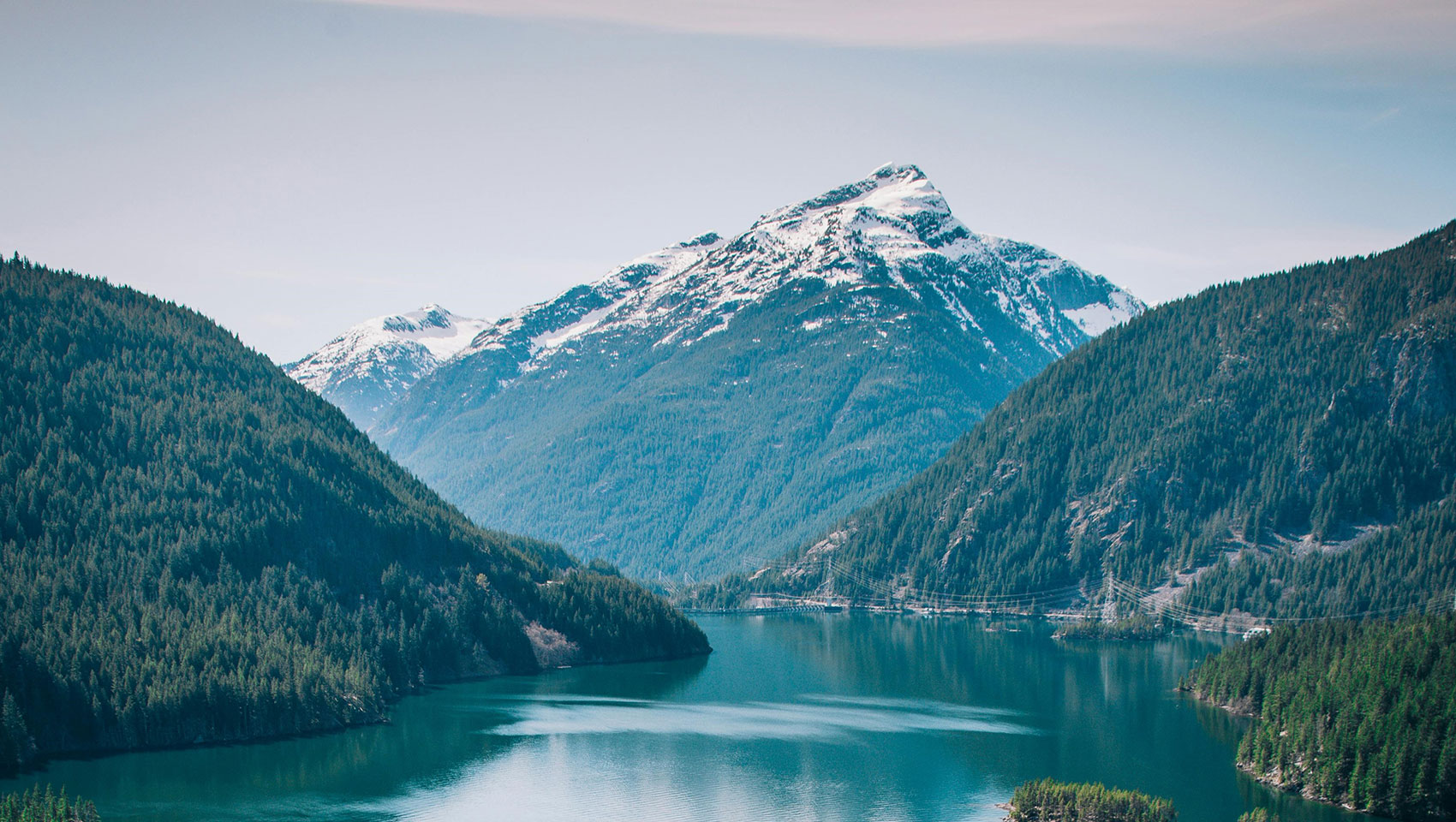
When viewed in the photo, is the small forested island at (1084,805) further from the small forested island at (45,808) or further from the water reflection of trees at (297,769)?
the small forested island at (45,808)

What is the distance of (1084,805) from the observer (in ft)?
353

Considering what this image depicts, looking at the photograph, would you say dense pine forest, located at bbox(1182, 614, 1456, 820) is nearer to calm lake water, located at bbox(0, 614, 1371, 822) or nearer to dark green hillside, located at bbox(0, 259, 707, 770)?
calm lake water, located at bbox(0, 614, 1371, 822)

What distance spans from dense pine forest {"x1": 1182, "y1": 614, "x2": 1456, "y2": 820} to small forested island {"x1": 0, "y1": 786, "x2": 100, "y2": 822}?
314 feet

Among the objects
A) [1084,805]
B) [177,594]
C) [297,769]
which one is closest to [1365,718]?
[1084,805]

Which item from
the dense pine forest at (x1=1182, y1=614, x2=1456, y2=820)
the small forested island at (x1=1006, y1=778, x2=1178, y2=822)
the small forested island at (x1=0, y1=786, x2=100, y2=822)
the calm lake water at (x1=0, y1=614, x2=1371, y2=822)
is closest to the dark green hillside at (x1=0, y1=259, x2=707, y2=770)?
the calm lake water at (x1=0, y1=614, x2=1371, y2=822)

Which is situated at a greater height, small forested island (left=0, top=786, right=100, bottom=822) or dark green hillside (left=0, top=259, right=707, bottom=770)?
dark green hillside (left=0, top=259, right=707, bottom=770)

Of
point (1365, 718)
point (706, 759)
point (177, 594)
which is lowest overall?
point (706, 759)

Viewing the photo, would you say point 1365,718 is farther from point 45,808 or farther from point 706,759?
point 45,808

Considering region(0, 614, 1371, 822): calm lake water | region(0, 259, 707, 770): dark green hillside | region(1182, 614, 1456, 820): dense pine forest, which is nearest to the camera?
region(1182, 614, 1456, 820): dense pine forest

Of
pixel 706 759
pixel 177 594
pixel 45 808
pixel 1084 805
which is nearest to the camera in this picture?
pixel 45 808

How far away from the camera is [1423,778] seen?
10956cm

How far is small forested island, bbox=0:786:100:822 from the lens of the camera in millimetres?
98688

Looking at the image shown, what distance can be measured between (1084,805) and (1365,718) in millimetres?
28413

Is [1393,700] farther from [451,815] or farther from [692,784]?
[451,815]
